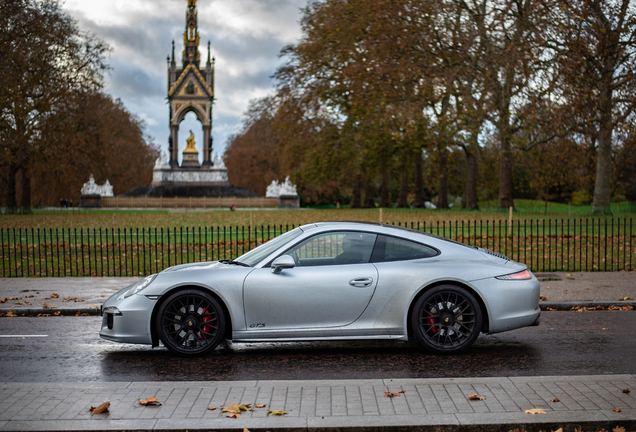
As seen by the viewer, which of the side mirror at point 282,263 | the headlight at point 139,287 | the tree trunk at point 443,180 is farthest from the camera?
the tree trunk at point 443,180

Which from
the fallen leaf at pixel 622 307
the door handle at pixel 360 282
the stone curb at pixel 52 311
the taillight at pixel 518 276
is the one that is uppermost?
the taillight at pixel 518 276

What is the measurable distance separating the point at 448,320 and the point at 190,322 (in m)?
2.69

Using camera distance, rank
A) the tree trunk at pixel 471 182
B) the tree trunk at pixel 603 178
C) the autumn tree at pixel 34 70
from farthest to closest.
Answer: the tree trunk at pixel 471 182, the autumn tree at pixel 34 70, the tree trunk at pixel 603 178

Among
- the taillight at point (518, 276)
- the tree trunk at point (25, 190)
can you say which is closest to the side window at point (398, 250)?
the taillight at point (518, 276)

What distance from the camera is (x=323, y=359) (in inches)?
255

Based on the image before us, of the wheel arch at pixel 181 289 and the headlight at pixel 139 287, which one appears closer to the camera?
the wheel arch at pixel 181 289

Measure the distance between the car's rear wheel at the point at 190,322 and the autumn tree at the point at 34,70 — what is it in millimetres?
30053

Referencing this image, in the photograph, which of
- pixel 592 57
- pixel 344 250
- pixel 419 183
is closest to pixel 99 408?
pixel 344 250

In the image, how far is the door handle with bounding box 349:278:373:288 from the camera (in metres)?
6.36

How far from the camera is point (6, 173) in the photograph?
145 feet

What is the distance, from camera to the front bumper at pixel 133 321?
250 inches

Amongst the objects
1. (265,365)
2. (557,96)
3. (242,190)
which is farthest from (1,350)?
(242,190)

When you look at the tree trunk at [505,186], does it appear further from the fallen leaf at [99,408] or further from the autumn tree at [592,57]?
the fallen leaf at [99,408]

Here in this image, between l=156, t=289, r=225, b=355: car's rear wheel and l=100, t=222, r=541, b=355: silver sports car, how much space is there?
0.01 metres
